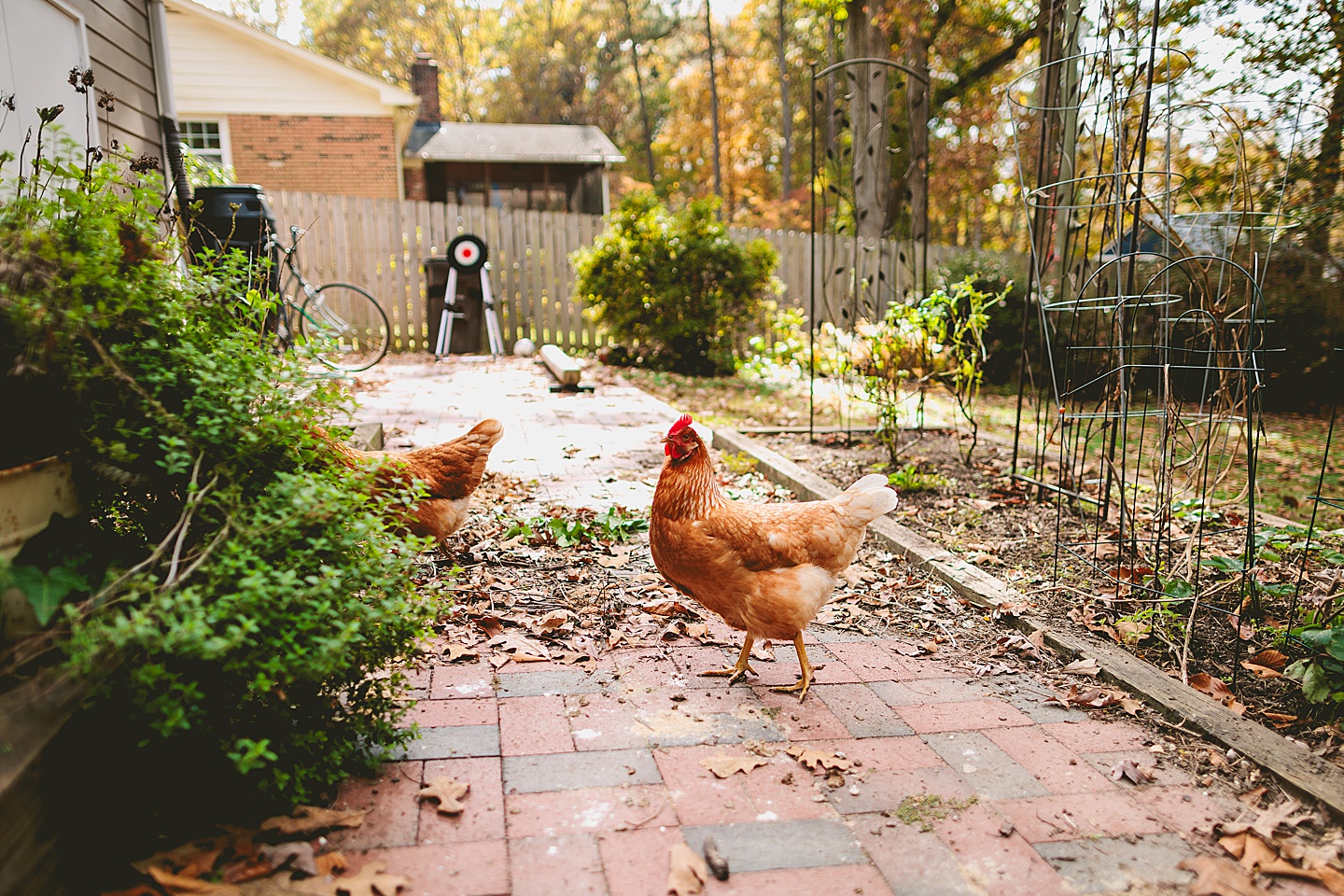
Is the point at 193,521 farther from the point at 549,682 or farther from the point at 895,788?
the point at 895,788

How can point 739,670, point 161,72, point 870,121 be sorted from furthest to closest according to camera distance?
point 870,121, point 161,72, point 739,670

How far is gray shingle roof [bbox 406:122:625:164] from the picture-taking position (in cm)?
2073

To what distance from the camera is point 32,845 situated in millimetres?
1532

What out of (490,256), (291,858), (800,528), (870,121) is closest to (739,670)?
(800,528)

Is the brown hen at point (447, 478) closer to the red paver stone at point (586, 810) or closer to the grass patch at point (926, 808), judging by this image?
the red paver stone at point (586, 810)

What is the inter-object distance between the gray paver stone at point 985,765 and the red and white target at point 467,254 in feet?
33.5

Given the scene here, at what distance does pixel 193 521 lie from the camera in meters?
2.00

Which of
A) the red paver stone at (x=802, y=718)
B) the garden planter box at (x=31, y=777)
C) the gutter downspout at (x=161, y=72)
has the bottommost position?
the red paver stone at (x=802, y=718)

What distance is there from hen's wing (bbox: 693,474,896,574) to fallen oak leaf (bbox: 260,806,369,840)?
1352mm

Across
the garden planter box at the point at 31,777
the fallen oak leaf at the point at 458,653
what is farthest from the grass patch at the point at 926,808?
the garden planter box at the point at 31,777

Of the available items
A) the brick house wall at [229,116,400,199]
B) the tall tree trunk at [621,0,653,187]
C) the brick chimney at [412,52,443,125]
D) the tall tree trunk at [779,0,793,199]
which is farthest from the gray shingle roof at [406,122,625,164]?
the tall tree trunk at [621,0,653,187]

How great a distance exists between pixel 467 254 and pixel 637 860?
10585mm

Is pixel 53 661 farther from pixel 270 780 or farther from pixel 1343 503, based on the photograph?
pixel 1343 503

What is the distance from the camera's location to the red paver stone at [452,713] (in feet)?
8.23
